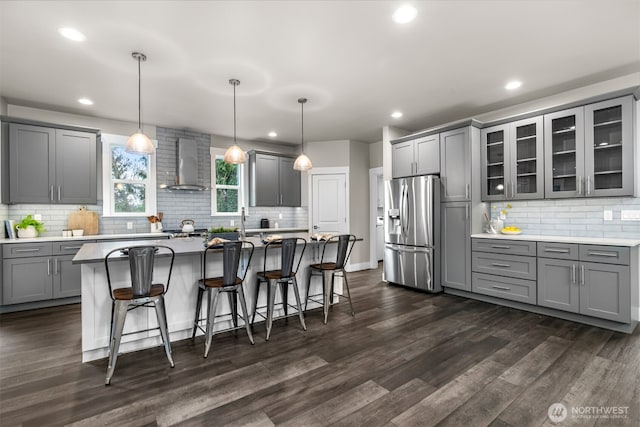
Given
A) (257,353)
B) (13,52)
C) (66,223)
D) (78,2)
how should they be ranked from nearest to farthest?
(78,2) → (257,353) → (13,52) → (66,223)

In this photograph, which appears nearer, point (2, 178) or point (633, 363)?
point (633, 363)

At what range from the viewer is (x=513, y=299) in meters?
3.86

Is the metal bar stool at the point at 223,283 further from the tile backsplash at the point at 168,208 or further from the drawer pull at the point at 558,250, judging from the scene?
the drawer pull at the point at 558,250

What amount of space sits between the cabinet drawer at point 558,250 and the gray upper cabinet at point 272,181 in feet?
14.7

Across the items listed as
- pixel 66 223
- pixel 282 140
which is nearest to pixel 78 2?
pixel 66 223

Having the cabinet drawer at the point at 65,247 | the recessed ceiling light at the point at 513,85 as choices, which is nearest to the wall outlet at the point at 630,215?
the recessed ceiling light at the point at 513,85

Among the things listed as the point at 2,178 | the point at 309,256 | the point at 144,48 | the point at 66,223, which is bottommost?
the point at 309,256

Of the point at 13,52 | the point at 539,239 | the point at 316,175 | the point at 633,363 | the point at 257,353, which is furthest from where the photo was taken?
the point at 316,175

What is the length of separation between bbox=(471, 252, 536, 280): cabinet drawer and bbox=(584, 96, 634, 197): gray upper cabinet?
3.41 feet

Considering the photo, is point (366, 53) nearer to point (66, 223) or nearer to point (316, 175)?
point (316, 175)

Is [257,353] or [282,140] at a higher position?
[282,140]

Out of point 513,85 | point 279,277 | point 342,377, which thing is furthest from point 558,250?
point 279,277

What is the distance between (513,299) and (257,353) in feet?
10.7

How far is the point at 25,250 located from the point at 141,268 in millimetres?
2906
